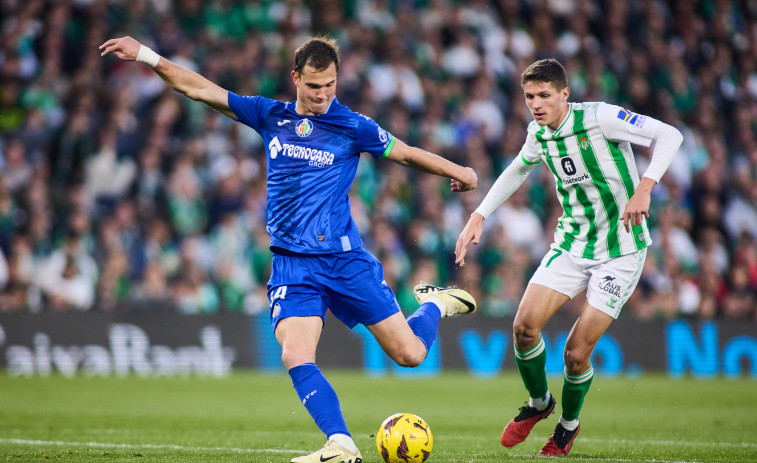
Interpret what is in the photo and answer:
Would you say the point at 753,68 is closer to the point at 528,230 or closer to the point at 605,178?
the point at 528,230

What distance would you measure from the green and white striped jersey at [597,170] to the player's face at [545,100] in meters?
0.15

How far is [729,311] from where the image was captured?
17438mm

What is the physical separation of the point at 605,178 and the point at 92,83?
1167 cm

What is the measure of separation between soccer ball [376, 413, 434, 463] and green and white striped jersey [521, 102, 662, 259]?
1.99 metres

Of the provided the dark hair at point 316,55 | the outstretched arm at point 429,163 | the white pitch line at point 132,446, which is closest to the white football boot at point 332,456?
the white pitch line at point 132,446

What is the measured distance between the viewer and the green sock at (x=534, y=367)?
717cm

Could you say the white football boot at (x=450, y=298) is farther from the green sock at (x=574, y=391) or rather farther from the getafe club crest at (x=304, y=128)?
the getafe club crest at (x=304, y=128)

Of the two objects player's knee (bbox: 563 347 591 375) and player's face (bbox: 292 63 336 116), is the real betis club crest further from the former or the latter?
player's face (bbox: 292 63 336 116)

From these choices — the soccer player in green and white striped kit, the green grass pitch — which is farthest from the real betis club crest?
the green grass pitch

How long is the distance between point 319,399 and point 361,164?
11.7m

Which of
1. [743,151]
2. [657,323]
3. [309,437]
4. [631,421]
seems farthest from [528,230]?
[309,437]

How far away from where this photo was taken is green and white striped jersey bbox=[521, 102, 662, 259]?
275 inches

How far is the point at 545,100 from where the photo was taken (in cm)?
688

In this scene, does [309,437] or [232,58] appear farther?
[232,58]
